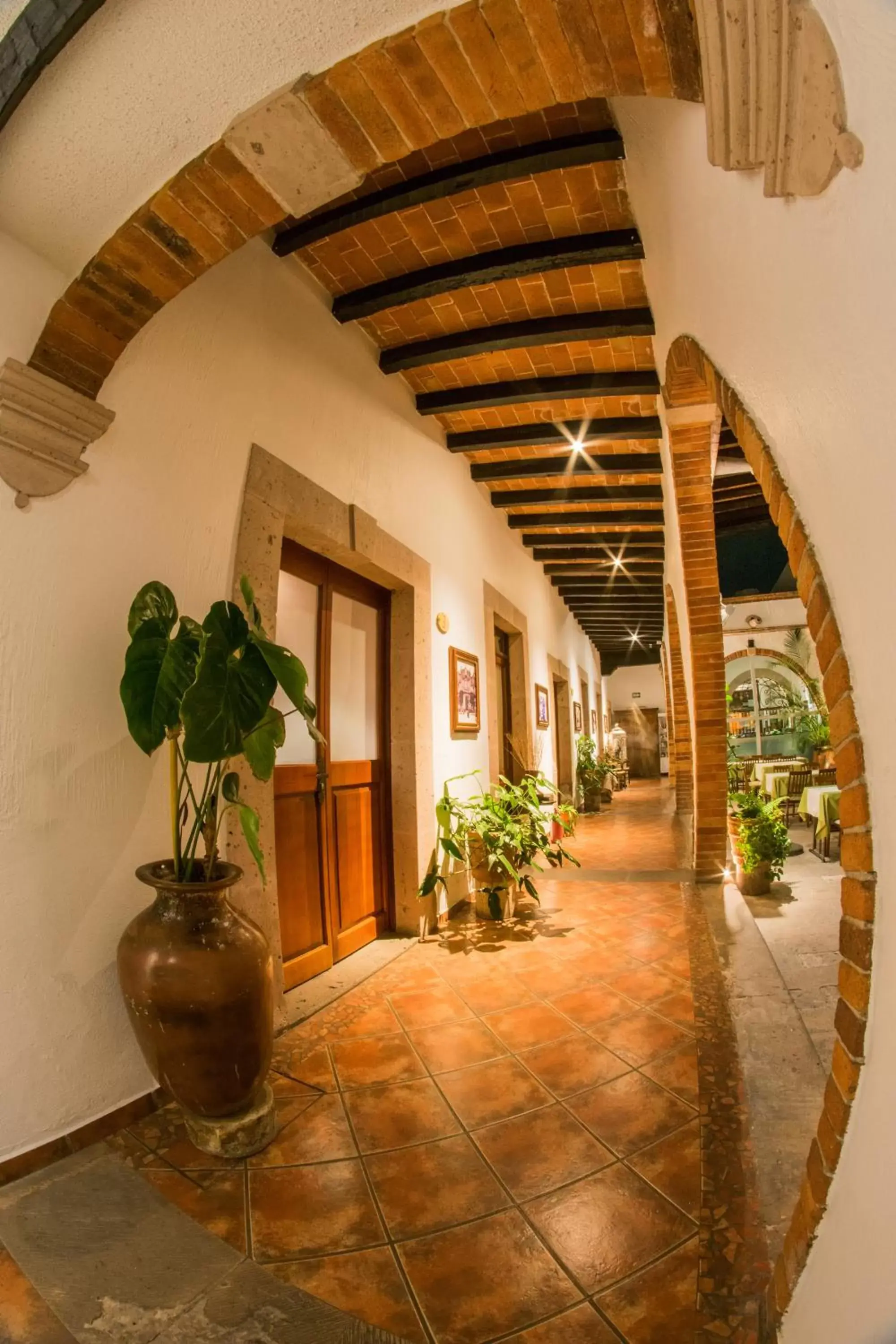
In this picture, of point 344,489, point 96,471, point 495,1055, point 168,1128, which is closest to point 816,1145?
point 495,1055

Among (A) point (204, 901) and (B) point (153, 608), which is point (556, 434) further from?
(A) point (204, 901)

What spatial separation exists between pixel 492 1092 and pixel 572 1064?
33 centimetres

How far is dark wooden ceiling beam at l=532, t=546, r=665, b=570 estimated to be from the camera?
7.55m

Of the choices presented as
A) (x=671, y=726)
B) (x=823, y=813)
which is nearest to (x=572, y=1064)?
(x=823, y=813)

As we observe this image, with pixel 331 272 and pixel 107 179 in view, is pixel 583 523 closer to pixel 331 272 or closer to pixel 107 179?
pixel 331 272

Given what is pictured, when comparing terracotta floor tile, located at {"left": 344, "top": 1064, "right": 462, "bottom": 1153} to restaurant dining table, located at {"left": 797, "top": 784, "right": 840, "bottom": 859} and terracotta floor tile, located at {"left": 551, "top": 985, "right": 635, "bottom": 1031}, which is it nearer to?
terracotta floor tile, located at {"left": 551, "top": 985, "right": 635, "bottom": 1031}

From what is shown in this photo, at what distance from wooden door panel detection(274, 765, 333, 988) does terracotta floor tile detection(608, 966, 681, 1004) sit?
146 centimetres

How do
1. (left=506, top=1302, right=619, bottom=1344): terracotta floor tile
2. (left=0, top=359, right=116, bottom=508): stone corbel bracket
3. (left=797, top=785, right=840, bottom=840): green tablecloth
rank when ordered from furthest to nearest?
1. (left=797, top=785, right=840, bottom=840): green tablecloth
2. (left=0, top=359, right=116, bottom=508): stone corbel bracket
3. (left=506, top=1302, right=619, bottom=1344): terracotta floor tile

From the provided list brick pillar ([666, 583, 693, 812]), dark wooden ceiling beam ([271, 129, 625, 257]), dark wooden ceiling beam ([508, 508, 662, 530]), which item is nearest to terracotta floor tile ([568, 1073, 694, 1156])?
dark wooden ceiling beam ([271, 129, 625, 257])

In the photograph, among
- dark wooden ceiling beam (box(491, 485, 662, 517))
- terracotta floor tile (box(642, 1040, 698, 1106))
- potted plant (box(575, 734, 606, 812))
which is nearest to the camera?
terracotta floor tile (box(642, 1040, 698, 1106))

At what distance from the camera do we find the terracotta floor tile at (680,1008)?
242 centimetres

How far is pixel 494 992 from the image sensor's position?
2834mm

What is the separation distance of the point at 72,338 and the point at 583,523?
525 cm

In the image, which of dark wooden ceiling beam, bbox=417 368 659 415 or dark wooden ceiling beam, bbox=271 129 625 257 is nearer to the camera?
dark wooden ceiling beam, bbox=271 129 625 257
